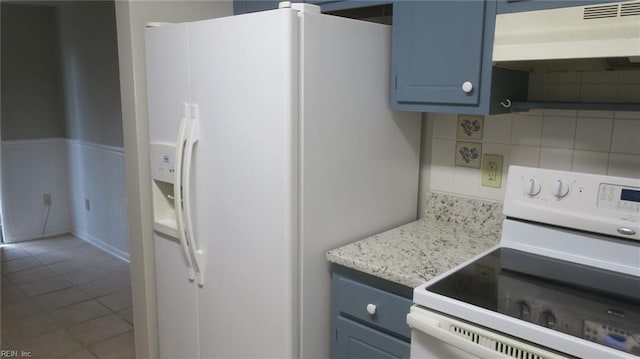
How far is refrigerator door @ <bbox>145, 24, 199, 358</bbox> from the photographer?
73.4 inches

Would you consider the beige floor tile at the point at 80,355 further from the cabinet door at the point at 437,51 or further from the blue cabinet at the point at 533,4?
the blue cabinet at the point at 533,4

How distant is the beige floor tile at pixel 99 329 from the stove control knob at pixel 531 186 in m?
2.42

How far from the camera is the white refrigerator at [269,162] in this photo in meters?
1.56

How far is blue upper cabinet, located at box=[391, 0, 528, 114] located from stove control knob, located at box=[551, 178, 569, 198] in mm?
298

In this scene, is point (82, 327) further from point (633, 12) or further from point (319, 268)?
point (633, 12)

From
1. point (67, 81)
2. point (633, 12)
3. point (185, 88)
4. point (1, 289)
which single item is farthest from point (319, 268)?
point (67, 81)

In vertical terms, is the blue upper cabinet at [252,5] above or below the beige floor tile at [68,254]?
above

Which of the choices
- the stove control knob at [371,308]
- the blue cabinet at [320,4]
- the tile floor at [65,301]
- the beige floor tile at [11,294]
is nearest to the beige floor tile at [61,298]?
the tile floor at [65,301]

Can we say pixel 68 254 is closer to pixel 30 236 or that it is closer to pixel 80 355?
pixel 30 236

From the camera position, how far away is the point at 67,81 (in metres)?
4.62

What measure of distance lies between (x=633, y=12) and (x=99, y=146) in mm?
4012

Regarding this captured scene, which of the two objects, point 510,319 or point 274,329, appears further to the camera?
point 274,329

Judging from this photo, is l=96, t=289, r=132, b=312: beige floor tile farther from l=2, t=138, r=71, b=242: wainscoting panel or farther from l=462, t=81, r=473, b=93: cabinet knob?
l=462, t=81, r=473, b=93: cabinet knob

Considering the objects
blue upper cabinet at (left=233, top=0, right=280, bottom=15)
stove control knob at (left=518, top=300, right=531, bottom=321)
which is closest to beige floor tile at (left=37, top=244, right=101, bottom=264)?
blue upper cabinet at (left=233, top=0, right=280, bottom=15)
